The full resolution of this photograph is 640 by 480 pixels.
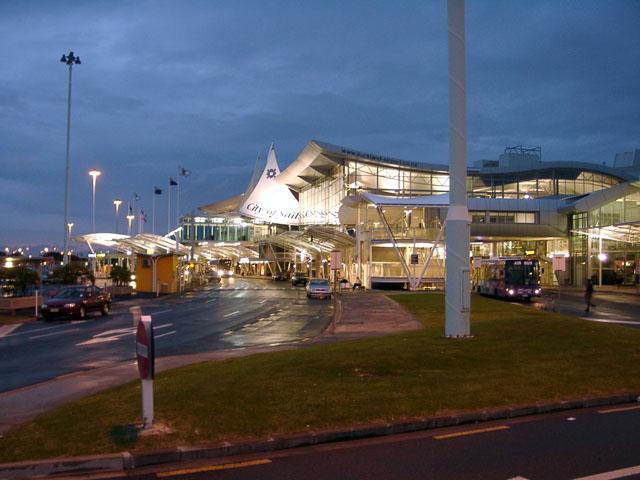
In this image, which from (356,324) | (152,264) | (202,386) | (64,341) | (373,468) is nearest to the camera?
(373,468)

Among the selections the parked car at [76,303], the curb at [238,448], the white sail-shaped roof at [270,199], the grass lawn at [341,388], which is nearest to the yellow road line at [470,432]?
the curb at [238,448]

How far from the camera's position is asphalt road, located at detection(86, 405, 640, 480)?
23.3 ft

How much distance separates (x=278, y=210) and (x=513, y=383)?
102299 mm

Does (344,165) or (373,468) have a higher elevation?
(344,165)

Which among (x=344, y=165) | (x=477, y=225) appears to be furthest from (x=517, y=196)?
(x=344, y=165)

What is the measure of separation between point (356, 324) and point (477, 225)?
56.2 m

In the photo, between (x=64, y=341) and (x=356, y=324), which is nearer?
(x=64, y=341)

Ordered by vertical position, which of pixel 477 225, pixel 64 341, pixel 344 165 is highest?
pixel 344 165

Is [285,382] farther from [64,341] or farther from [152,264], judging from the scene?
[152,264]

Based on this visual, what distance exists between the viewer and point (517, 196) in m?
94.6

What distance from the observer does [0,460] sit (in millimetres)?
7402

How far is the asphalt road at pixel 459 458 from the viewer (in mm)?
7102

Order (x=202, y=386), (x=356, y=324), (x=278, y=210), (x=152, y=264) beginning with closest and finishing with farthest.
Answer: (x=202, y=386) < (x=356, y=324) < (x=152, y=264) < (x=278, y=210)

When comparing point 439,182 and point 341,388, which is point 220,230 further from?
point 341,388
